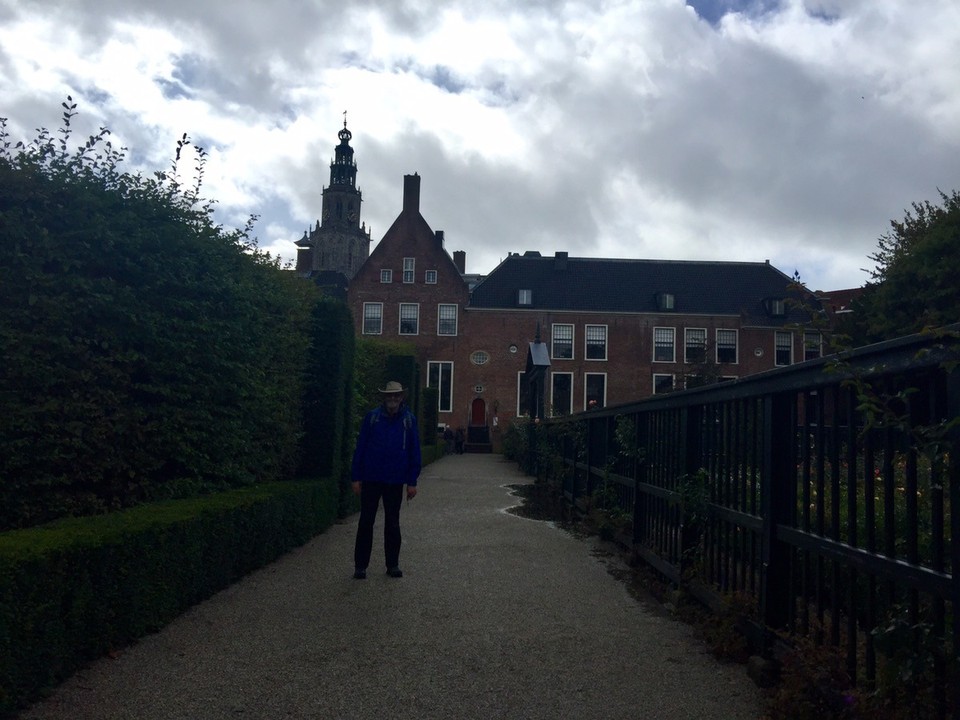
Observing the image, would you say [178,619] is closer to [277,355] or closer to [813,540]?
[813,540]

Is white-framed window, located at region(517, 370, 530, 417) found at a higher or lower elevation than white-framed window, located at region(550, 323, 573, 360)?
lower

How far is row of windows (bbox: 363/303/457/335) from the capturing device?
47.6 m

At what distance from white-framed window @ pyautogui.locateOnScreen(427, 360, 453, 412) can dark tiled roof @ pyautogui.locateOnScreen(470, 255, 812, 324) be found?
3.63 m

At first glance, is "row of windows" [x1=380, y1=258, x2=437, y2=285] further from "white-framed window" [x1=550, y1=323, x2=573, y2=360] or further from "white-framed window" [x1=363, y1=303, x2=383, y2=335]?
"white-framed window" [x1=550, y1=323, x2=573, y2=360]

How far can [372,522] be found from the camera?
7527 mm

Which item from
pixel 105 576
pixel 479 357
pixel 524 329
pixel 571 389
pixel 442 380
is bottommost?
pixel 105 576

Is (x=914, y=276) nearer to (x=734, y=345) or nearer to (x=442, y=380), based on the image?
(x=734, y=345)

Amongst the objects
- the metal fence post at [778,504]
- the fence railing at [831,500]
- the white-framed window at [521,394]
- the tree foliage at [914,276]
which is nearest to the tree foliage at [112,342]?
the fence railing at [831,500]

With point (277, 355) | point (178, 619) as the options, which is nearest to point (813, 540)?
point (178, 619)

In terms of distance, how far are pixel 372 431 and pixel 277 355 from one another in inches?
109

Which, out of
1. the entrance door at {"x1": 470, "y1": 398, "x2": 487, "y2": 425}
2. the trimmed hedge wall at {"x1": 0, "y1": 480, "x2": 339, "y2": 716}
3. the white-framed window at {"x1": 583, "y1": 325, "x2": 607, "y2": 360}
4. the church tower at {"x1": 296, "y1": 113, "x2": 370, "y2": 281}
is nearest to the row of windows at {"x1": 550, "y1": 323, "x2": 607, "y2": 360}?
the white-framed window at {"x1": 583, "y1": 325, "x2": 607, "y2": 360}

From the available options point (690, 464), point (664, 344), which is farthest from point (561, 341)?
point (690, 464)

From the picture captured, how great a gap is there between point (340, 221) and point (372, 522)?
11088 cm

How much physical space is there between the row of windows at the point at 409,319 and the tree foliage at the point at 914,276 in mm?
21674
